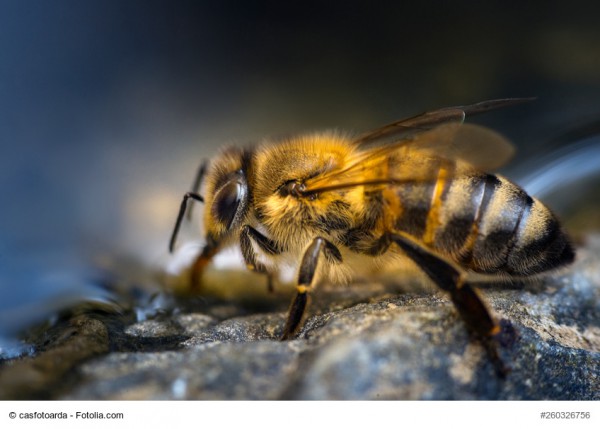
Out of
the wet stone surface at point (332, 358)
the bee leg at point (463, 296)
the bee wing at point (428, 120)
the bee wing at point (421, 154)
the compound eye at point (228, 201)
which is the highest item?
the bee wing at point (428, 120)

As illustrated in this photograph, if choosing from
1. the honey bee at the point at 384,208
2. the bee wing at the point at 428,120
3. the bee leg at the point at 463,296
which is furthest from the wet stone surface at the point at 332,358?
the bee wing at the point at 428,120

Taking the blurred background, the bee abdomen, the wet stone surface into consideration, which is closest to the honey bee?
the bee abdomen

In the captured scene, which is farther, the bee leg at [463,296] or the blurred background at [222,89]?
the blurred background at [222,89]

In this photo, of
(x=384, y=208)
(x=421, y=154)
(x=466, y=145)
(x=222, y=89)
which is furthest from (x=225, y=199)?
(x=222, y=89)

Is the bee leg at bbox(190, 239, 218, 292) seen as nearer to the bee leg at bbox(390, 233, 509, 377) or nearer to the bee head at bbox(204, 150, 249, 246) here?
the bee head at bbox(204, 150, 249, 246)

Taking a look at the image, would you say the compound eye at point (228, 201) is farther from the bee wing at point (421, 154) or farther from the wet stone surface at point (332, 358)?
the wet stone surface at point (332, 358)

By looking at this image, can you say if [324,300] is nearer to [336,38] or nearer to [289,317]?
[289,317]
